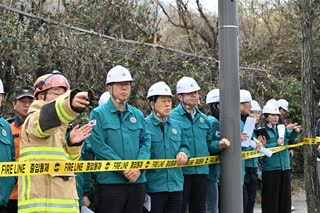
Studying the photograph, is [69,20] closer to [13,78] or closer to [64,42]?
[64,42]

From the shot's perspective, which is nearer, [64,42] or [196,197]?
[196,197]

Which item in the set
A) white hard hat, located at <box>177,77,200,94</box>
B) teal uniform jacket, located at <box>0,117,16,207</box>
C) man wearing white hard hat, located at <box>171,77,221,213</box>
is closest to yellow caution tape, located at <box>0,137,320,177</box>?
man wearing white hard hat, located at <box>171,77,221,213</box>

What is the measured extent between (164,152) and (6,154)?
1837 mm

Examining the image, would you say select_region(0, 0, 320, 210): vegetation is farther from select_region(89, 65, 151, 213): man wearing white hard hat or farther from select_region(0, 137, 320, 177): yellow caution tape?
select_region(0, 137, 320, 177): yellow caution tape

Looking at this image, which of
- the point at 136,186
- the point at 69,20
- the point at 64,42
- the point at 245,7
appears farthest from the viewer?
the point at 245,7

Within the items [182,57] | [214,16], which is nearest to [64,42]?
[182,57]

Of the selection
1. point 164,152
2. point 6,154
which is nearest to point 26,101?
point 6,154

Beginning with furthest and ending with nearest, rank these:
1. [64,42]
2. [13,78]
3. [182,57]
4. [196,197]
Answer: [182,57] < [64,42] < [13,78] < [196,197]

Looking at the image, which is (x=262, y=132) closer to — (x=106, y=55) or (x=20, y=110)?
(x=106, y=55)

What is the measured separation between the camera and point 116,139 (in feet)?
17.0

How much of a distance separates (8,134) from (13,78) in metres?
3.17

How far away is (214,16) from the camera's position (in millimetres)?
17891

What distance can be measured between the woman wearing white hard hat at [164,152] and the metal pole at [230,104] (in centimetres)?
63

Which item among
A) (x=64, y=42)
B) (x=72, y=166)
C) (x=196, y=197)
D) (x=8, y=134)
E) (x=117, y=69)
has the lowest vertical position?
(x=196, y=197)
